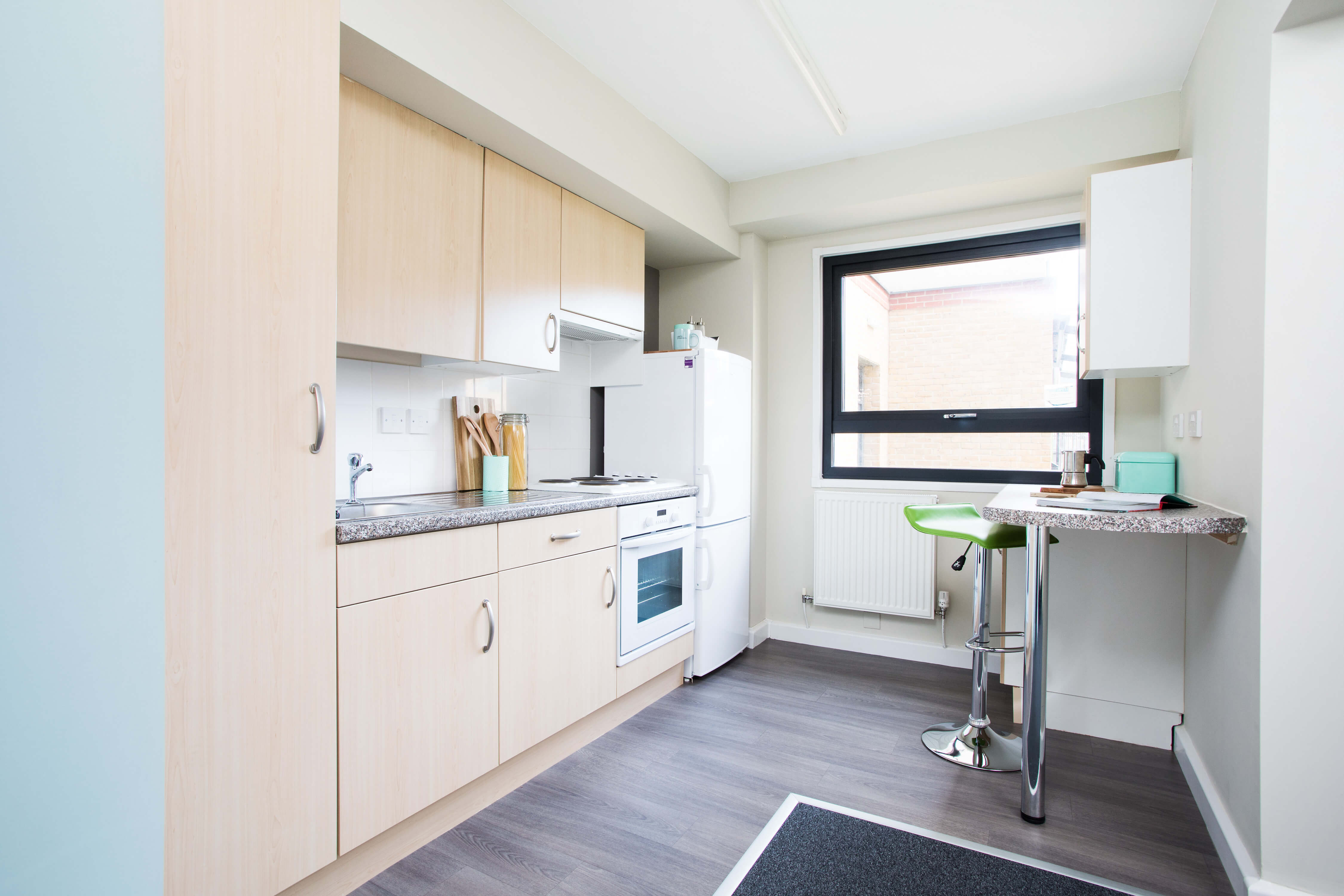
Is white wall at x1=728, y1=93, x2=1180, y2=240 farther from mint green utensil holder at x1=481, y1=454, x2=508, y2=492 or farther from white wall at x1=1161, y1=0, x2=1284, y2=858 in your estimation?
mint green utensil holder at x1=481, y1=454, x2=508, y2=492

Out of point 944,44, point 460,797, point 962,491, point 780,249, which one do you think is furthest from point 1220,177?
point 460,797

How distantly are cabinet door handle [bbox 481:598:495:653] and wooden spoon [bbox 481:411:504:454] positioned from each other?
93cm

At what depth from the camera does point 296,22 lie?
147 centimetres

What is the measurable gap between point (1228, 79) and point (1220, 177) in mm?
278

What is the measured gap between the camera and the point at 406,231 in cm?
204

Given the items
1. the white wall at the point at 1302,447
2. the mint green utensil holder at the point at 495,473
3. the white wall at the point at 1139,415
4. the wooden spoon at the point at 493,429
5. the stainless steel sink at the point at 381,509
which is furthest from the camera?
the white wall at the point at 1139,415

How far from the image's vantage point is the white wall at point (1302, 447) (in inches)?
57.9

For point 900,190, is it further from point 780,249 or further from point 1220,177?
point 1220,177

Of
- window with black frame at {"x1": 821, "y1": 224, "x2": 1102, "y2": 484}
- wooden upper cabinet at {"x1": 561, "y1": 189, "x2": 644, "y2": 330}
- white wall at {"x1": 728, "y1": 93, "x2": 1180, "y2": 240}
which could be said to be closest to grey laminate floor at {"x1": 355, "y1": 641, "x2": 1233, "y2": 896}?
window with black frame at {"x1": 821, "y1": 224, "x2": 1102, "y2": 484}

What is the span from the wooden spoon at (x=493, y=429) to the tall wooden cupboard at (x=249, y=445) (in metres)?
1.19

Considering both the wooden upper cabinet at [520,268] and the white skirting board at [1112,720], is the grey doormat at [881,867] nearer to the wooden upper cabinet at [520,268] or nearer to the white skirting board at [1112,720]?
the white skirting board at [1112,720]

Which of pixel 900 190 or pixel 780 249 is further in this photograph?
pixel 780 249

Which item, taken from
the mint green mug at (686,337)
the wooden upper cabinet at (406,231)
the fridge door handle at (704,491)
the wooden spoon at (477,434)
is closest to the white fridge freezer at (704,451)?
the fridge door handle at (704,491)

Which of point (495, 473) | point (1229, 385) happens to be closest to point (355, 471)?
point (495, 473)
